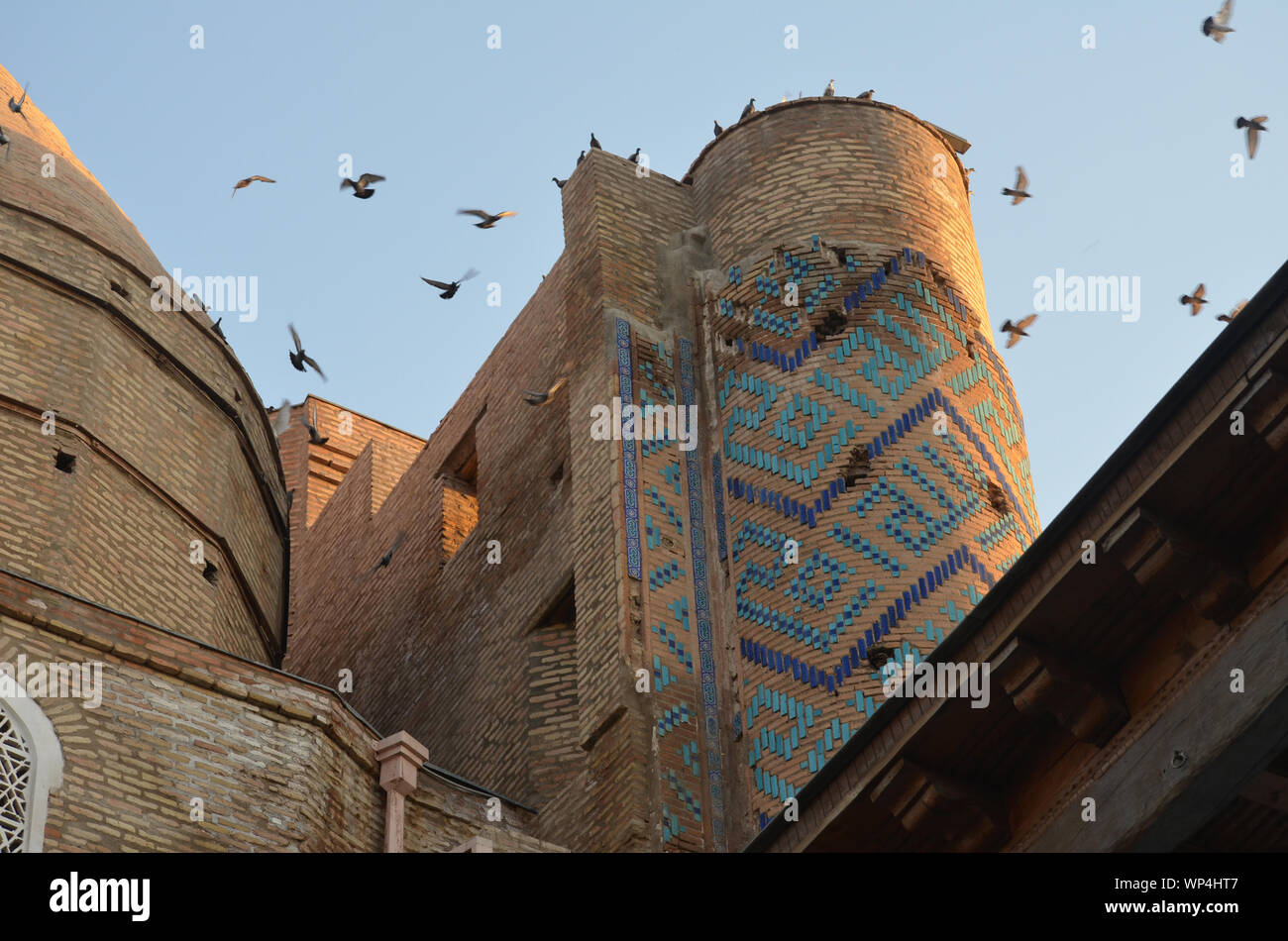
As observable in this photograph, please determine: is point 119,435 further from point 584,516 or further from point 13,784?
point 13,784

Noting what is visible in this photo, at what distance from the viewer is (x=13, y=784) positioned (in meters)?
9.57

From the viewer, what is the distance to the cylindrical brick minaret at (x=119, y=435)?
1424 centimetres

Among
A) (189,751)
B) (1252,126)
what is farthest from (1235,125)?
(189,751)

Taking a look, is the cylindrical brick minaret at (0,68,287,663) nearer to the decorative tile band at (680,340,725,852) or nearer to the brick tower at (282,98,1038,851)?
the brick tower at (282,98,1038,851)

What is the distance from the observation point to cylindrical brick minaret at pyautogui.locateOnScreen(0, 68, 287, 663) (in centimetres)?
1424

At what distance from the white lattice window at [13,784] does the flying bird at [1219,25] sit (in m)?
7.54

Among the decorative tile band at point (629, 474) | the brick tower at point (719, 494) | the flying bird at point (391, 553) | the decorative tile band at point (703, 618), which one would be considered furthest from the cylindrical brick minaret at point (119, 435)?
the decorative tile band at point (703, 618)

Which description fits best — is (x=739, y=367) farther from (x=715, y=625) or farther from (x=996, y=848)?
(x=996, y=848)

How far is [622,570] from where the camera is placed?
13.2 m

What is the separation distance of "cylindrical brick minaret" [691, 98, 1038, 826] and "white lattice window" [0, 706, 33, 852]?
4253 mm

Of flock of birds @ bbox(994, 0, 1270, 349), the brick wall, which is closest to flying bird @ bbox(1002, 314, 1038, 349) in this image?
flock of birds @ bbox(994, 0, 1270, 349)

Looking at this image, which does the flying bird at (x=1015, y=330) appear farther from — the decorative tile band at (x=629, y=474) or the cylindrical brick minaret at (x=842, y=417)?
the decorative tile band at (x=629, y=474)
